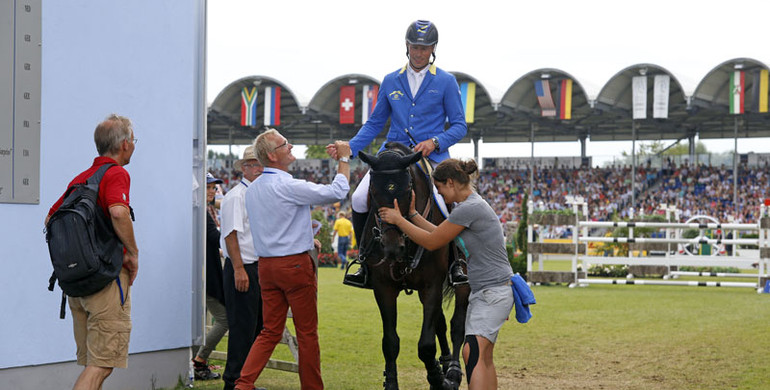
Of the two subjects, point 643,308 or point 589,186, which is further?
point 589,186

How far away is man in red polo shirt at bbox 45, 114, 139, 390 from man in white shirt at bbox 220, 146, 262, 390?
5.67ft

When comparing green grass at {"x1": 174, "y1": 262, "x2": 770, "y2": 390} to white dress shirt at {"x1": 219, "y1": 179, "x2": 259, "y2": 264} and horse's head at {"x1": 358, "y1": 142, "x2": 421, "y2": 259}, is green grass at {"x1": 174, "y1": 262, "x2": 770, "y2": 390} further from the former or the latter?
horse's head at {"x1": 358, "y1": 142, "x2": 421, "y2": 259}

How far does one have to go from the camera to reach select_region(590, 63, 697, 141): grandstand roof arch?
37.7 m

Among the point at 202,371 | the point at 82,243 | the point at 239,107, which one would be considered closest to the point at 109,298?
the point at 82,243

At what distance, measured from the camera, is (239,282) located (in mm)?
6480

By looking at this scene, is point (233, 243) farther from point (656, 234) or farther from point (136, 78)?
point (656, 234)

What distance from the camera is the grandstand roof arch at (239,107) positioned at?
4359 cm

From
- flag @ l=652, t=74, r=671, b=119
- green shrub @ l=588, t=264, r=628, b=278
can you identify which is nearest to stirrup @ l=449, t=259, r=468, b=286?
green shrub @ l=588, t=264, r=628, b=278

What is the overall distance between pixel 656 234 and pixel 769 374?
2025cm

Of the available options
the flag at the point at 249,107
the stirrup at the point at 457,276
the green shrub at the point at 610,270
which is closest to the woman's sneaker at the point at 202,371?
the stirrup at the point at 457,276

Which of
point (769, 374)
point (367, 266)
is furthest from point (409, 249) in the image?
point (769, 374)

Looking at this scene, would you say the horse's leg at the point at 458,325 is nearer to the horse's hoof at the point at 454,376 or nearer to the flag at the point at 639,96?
the horse's hoof at the point at 454,376

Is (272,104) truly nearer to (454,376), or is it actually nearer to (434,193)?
(434,193)

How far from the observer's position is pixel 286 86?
43656mm
